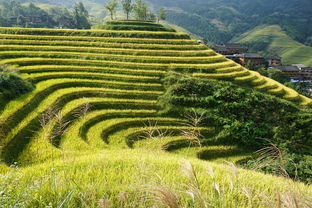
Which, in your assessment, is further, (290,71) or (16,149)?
(290,71)

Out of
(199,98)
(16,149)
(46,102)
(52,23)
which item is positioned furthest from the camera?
(52,23)

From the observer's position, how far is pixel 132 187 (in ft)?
10.1

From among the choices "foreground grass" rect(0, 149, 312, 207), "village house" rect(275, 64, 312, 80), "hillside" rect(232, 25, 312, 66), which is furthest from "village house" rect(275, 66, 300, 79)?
"foreground grass" rect(0, 149, 312, 207)

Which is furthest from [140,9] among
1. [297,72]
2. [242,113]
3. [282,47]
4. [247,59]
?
[282,47]

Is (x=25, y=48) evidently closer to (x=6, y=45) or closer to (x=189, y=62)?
(x=6, y=45)

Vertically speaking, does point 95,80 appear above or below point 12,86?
below

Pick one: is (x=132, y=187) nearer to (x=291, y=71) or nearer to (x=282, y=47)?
(x=291, y=71)

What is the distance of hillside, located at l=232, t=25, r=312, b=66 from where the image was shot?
11997 centimetres

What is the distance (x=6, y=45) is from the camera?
28.3 m

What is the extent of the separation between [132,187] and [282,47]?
167 metres

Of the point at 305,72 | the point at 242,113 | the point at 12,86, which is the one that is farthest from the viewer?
the point at 305,72

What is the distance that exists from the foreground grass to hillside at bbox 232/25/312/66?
137 meters

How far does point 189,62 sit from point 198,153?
1656 centimetres

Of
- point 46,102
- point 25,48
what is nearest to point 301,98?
point 46,102
